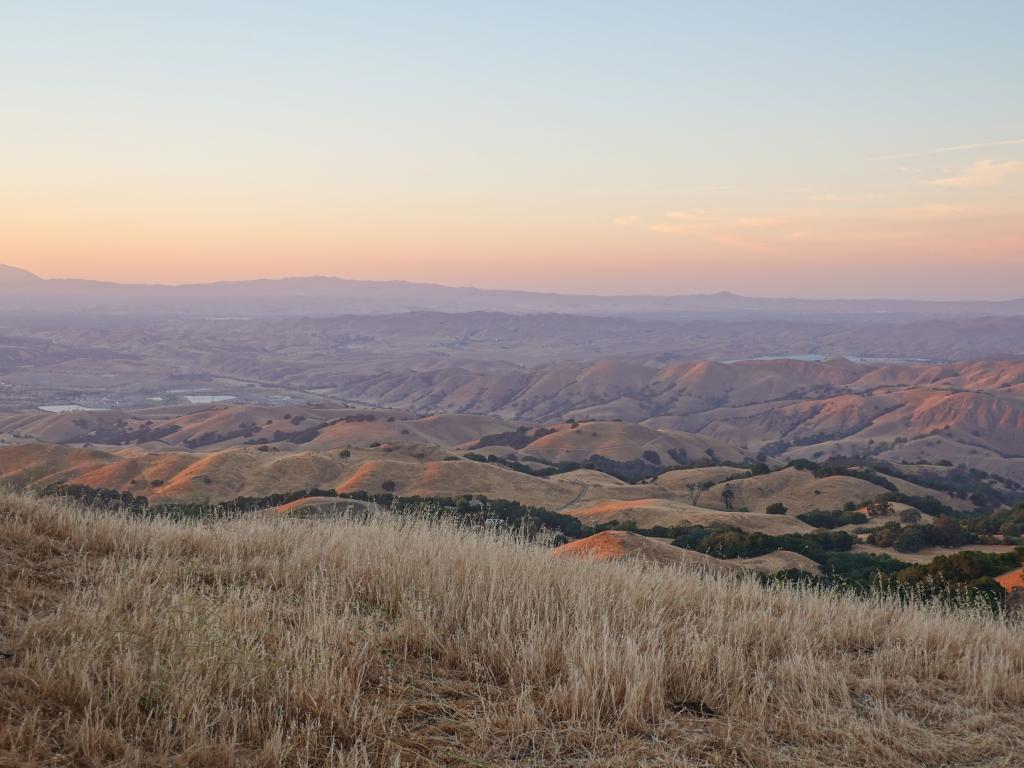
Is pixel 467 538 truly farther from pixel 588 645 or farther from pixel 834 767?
pixel 834 767

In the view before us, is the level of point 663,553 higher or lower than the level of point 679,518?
higher

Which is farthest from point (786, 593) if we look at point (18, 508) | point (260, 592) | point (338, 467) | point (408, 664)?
point (338, 467)

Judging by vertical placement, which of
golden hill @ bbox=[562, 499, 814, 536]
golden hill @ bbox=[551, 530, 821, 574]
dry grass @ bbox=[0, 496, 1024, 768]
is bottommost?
golden hill @ bbox=[562, 499, 814, 536]

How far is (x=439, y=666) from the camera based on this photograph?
567 cm

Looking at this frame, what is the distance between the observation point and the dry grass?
435 centimetres

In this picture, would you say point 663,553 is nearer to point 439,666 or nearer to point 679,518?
point 439,666

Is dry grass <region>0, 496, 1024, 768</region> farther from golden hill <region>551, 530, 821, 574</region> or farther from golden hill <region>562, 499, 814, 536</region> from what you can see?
golden hill <region>562, 499, 814, 536</region>

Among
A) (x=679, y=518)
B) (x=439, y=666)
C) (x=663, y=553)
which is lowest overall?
(x=679, y=518)

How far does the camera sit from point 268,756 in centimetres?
405

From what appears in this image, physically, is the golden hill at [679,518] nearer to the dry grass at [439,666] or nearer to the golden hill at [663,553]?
the golden hill at [663,553]

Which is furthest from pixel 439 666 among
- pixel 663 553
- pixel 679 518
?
pixel 679 518

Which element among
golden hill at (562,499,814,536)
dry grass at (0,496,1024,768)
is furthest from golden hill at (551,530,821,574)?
golden hill at (562,499,814,536)

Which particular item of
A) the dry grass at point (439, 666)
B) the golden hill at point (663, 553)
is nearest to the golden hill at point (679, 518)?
the golden hill at point (663, 553)

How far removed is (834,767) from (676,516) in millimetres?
46599
